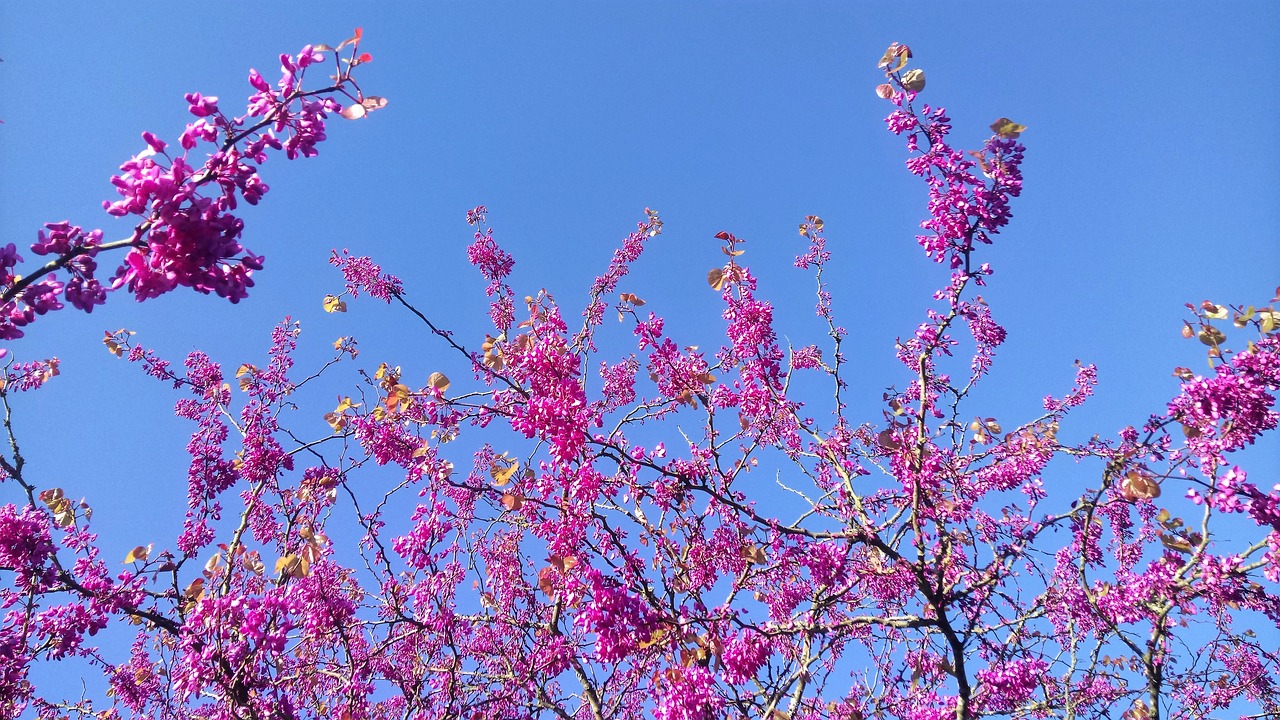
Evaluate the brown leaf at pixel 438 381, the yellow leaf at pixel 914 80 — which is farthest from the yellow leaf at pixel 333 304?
the yellow leaf at pixel 914 80

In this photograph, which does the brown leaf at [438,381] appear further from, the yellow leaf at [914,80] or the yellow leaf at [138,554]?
the yellow leaf at [914,80]

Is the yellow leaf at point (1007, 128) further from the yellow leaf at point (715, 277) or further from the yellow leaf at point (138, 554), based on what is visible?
the yellow leaf at point (138, 554)

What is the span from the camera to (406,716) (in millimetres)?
5184

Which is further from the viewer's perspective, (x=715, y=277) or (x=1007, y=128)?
(x=715, y=277)

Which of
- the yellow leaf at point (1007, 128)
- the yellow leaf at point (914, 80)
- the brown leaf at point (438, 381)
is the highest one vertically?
the yellow leaf at point (914, 80)

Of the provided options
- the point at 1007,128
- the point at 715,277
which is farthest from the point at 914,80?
the point at 715,277

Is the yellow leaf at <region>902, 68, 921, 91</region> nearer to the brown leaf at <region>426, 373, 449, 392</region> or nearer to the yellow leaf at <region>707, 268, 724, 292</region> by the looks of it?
the yellow leaf at <region>707, 268, 724, 292</region>

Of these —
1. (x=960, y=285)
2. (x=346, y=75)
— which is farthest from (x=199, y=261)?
(x=960, y=285)

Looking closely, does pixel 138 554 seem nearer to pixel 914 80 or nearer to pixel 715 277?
pixel 715 277

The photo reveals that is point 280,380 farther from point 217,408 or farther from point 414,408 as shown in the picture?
point 414,408

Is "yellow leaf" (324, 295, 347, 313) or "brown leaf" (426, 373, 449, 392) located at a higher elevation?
"yellow leaf" (324, 295, 347, 313)

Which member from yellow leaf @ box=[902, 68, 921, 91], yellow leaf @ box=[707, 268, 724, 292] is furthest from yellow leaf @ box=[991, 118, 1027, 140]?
yellow leaf @ box=[707, 268, 724, 292]

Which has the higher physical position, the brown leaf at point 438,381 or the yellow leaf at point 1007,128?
the yellow leaf at point 1007,128

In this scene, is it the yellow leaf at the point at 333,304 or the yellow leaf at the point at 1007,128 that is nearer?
the yellow leaf at the point at 1007,128
